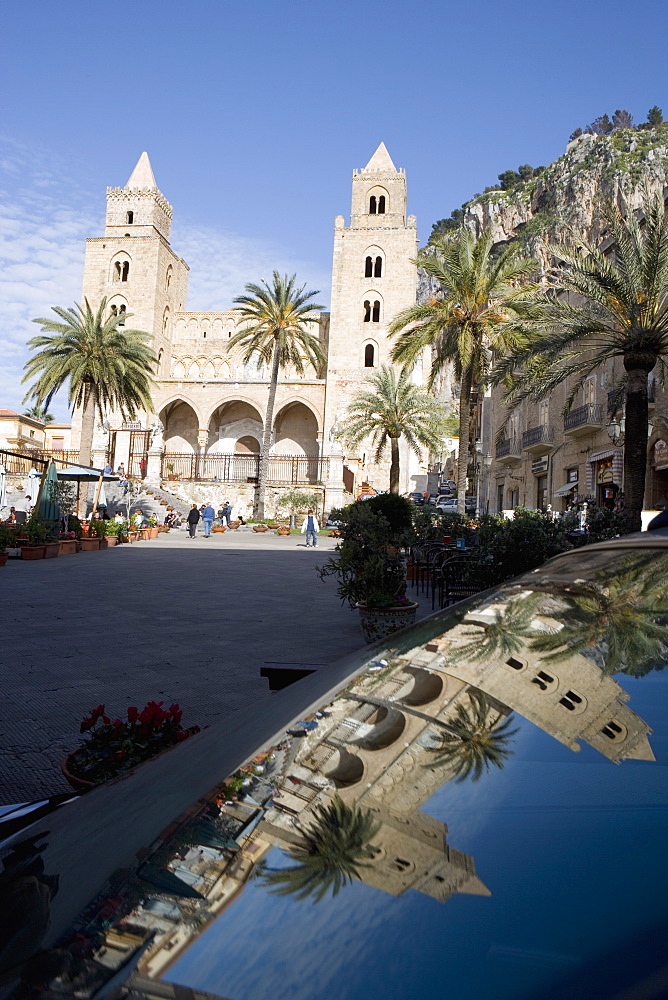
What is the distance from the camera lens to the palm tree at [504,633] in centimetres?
116

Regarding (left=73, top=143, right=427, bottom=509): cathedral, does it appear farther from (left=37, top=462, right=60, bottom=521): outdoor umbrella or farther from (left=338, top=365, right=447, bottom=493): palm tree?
(left=37, top=462, right=60, bottom=521): outdoor umbrella

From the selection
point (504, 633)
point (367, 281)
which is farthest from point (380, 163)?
point (504, 633)

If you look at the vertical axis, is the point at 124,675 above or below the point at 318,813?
below

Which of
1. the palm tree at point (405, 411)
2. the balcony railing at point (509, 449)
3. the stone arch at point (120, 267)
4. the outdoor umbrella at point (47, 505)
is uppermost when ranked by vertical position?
the stone arch at point (120, 267)

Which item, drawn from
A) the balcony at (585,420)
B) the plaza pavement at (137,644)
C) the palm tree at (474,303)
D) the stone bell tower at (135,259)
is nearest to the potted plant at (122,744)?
the plaza pavement at (137,644)

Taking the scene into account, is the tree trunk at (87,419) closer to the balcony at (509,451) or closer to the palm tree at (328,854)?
the balcony at (509,451)

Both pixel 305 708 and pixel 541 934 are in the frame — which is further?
pixel 305 708

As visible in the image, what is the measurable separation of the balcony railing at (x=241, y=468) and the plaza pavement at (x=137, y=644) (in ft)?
91.1

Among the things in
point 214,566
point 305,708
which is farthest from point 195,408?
point 305,708

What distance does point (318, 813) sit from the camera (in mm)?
837

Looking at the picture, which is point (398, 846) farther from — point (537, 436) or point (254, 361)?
point (254, 361)

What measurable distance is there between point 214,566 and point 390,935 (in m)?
13.3

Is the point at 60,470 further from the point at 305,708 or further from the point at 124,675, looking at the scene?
the point at 305,708

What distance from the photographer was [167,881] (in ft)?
2.64
